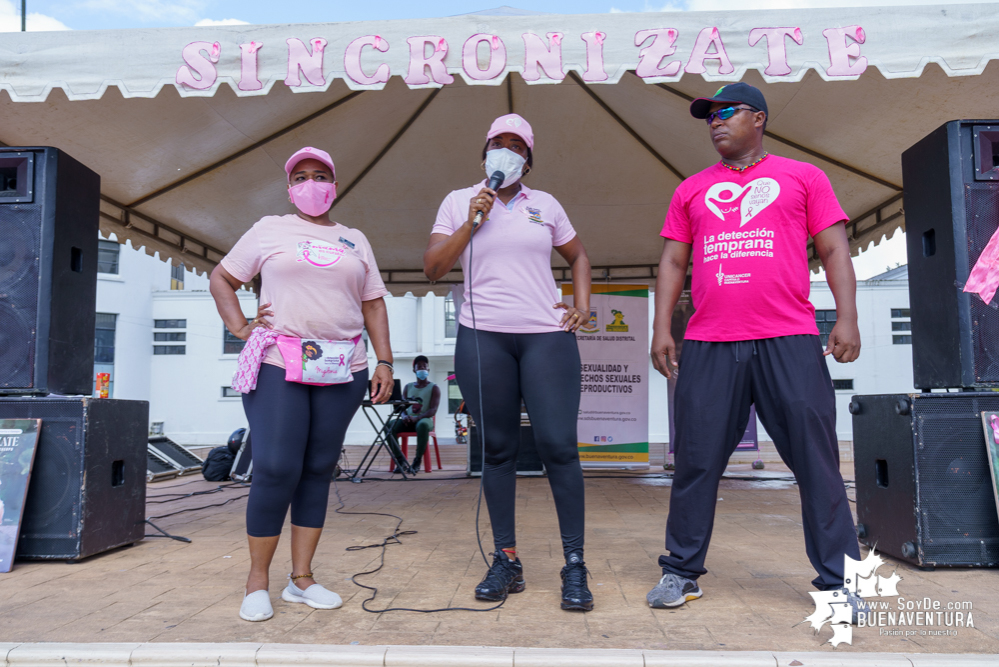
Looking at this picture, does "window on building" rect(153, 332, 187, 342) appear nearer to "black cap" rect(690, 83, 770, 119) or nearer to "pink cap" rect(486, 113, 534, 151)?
"pink cap" rect(486, 113, 534, 151)

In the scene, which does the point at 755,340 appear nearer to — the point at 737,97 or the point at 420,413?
the point at 737,97

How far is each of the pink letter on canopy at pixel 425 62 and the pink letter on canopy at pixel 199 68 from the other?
0.86 metres

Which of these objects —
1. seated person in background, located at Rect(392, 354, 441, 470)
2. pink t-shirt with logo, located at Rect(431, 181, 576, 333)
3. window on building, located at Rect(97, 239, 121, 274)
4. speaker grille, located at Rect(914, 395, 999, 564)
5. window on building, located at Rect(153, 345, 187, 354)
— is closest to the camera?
pink t-shirt with logo, located at Rect(431, 181, 576, 333)

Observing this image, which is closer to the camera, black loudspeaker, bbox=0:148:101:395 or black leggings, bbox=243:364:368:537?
black leggings, bbox=243:364:368:537

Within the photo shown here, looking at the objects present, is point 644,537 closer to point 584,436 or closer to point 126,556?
point 126,556

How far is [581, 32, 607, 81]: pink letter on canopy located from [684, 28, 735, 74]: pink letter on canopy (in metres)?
0.36

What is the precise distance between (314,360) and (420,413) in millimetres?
6722

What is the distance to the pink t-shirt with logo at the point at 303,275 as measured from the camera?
8.22ft

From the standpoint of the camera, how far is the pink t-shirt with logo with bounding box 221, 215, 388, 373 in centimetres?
251

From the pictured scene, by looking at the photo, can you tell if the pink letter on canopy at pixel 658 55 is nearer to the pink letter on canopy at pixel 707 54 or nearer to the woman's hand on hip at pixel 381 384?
the pink letter on canopy at pixel 707 54

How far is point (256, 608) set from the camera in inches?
89.7

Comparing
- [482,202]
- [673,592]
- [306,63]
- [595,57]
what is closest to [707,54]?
[595,57]

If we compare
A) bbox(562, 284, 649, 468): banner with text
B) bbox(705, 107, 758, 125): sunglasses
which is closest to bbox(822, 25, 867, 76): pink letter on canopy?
bbox(705, 107, 758, 125): sunglasses

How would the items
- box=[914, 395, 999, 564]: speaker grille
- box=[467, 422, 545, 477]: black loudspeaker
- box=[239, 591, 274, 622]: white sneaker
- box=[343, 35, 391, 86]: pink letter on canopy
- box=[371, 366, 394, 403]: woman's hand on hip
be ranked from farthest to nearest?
box=[467, 422, 545, 477]: black loudspeaker, box=[343, 35, 391, 86]: pink letter on canopy, box=[914, 395, 999, 564]: speaker grille, box=[371, 366, 394, 403]: woman's hand on hip, box=[239, 591, 274, 622]: white sneaker
